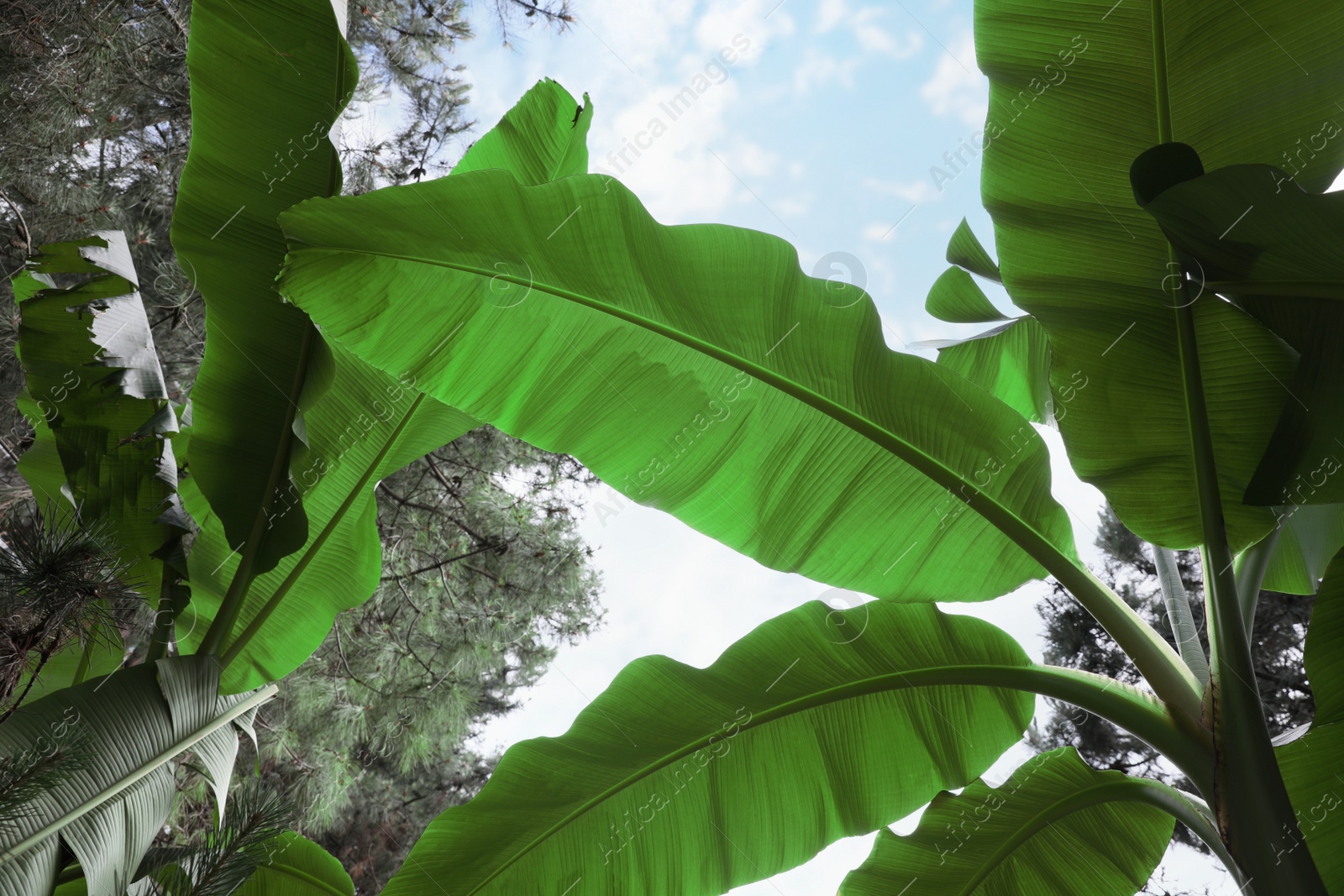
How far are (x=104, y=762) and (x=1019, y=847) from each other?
1.16 meters

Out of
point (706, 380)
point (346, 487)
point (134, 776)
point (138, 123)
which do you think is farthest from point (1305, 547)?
point (138, 123)

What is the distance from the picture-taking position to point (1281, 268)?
76 cm

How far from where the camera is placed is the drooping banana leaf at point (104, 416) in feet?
3.43

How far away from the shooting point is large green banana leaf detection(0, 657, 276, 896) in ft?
2.27

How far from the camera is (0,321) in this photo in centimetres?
199

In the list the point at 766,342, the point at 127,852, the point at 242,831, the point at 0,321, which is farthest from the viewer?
the point at 0,321

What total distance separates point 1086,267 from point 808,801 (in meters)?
0.83

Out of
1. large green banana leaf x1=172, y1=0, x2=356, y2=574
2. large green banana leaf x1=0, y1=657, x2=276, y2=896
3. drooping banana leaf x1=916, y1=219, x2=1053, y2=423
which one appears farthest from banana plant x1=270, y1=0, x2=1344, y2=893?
drooping banana leaf x1=916, y1=219, x2=1053, y2=423

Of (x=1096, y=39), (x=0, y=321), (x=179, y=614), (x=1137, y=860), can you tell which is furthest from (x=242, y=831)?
(x=0, y=321)

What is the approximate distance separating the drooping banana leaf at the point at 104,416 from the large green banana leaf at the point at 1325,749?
1.51 m

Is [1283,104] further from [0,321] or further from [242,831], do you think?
[0,321]

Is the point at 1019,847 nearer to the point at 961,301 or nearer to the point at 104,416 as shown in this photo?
the point at 961,301

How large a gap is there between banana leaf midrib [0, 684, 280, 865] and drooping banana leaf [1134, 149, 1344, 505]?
1.27 meters

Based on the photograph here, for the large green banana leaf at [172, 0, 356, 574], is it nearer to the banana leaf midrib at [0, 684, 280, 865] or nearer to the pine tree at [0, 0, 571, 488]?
the banana leaf midrib at [0, 684, 280, 865]
